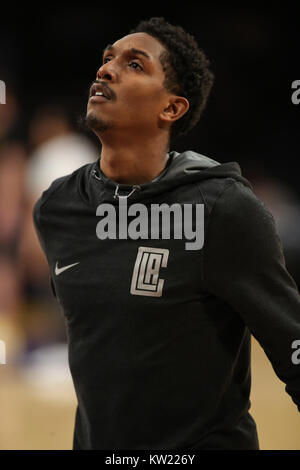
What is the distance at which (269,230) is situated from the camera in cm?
140

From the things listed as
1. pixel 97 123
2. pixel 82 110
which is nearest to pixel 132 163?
pixel 97 123

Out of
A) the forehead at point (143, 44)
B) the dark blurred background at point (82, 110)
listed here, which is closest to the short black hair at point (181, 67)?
the forehead at point (143, 44)

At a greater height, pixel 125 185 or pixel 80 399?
pixel 125 185

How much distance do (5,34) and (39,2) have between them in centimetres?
38

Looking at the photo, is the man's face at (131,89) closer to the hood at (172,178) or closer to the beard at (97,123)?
the beard at (97,123)

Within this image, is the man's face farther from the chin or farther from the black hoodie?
the black hoodie

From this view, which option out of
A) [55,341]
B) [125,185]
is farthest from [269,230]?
[55,341]

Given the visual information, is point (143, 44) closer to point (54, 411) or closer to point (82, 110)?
point (54, 411)

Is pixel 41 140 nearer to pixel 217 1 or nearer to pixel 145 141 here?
pixel 217 1

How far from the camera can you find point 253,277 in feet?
4.51

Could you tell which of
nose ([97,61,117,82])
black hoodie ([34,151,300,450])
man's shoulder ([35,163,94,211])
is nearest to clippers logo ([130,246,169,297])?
black hoodie ([34,151,300,450])

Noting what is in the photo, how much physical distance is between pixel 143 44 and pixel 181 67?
123 millimetres

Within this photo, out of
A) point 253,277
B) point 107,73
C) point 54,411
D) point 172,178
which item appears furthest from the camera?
point 54,411
